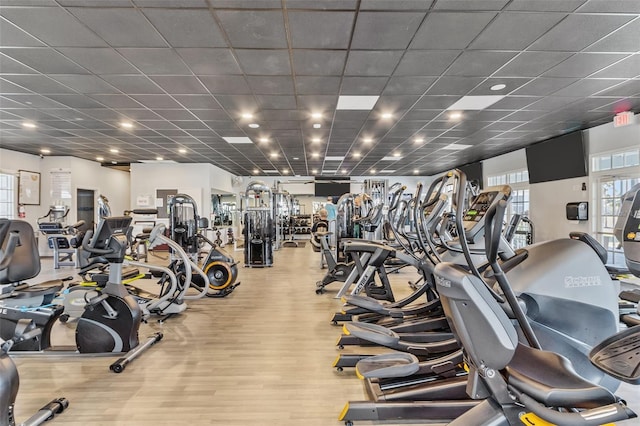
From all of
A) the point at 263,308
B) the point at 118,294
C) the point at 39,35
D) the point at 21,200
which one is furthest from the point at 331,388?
the point at 21,200

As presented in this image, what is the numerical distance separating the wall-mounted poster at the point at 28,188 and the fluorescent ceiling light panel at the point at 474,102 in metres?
11.1

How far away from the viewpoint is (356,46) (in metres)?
3.52

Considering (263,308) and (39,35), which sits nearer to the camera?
(39,35)

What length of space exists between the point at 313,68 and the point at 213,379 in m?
3.48

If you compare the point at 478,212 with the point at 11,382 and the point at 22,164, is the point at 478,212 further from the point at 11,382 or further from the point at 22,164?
the point at 22,164

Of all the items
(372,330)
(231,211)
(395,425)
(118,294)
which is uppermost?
(231,211)

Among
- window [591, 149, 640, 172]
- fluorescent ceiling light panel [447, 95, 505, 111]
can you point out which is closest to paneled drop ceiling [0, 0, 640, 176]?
fluorescent ceiling light panel [447, 95, 505, 111]

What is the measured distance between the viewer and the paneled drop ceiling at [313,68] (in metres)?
2.98

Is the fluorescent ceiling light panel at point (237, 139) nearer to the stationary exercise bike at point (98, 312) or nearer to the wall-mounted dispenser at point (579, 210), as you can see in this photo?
the stationary exercise bike at point (98, 312)

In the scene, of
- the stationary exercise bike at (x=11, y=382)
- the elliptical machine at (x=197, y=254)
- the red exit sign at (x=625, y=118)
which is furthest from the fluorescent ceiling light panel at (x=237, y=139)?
the red exit sign at (x=625, y=118)

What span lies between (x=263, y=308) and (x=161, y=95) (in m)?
3.50

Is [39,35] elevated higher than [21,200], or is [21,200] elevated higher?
[39,35]

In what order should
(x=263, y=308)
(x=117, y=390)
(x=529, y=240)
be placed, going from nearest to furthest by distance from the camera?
Result: (x=117, y=390) < (x=263, y=308) < (x=529, y=240)

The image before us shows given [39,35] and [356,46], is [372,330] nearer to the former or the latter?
[356,46]
